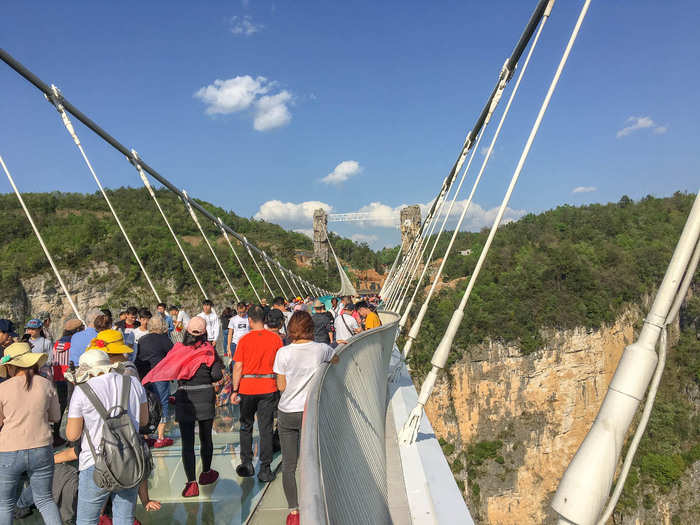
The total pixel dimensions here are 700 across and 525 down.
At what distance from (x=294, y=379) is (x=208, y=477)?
1.10 metres

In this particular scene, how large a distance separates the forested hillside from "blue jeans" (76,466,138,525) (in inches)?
1217

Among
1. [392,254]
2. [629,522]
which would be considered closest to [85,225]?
[629,522]

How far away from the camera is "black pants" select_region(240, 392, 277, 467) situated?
10.9ft

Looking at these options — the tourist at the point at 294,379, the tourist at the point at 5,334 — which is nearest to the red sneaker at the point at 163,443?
the tourist at the point at 5,334

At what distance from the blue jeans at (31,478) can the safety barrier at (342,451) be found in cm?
155

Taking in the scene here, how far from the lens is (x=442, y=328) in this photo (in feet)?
119

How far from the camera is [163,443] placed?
4004 millimetres

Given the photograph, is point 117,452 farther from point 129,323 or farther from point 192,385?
point 129,323

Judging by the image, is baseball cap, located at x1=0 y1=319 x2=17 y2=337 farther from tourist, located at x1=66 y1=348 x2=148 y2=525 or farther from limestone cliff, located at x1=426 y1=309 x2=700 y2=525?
limestone cliff, located at x1=426 y1=309 x2=700 y2=525

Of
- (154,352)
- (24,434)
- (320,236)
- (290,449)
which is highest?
(320,236)

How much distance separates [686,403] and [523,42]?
48585mm

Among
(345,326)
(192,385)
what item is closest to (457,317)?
(345,326)

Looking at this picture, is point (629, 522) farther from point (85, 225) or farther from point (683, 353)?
point (85, 225)

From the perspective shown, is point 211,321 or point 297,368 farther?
point 211,321
